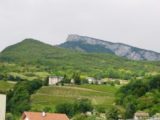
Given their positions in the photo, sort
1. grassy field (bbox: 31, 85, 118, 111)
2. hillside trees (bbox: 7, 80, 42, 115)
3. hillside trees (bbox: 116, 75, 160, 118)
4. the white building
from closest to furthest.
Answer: the white building
hillside trees (bbox: 116, 75, 160, 118)
hillside trees (bbox: 7, 80, 42, 115)
grassy field (bbox: 31, 85, 118, 111)

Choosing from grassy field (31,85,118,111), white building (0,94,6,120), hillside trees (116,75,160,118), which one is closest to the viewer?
white building (0,94,6,120)

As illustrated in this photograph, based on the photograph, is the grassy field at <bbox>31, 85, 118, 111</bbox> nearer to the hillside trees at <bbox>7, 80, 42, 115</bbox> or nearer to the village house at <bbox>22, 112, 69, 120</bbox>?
the hillside trees at <bbox>7, 80, 42, 115</bbox>

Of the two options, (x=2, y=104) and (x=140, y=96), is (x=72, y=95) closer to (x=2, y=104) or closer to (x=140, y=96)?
(x=140, y=96)

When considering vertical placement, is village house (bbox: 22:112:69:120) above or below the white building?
below

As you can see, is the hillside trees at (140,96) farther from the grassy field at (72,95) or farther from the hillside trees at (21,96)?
the hillside trees at (21,96)

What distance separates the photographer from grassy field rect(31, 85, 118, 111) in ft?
536

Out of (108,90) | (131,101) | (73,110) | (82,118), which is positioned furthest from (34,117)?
(108,90)

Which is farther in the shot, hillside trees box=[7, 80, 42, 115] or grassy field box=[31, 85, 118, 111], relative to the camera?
grassy field box=[31, 85, 118, 111]

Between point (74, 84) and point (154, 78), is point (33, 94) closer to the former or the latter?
point (74, 84)

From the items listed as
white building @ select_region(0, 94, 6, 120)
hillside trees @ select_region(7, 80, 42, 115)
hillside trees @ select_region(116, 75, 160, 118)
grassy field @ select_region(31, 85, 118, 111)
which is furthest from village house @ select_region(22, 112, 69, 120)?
grassy field @ select_region(31, 85, 118, 111)

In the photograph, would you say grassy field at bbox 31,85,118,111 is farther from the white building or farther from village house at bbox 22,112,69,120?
the white building

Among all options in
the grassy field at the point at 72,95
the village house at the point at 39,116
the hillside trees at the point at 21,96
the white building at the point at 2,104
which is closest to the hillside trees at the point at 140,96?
the grassy field at the point at 72,95

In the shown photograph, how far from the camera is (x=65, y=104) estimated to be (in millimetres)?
138000

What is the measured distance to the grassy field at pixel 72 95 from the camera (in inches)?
6427
